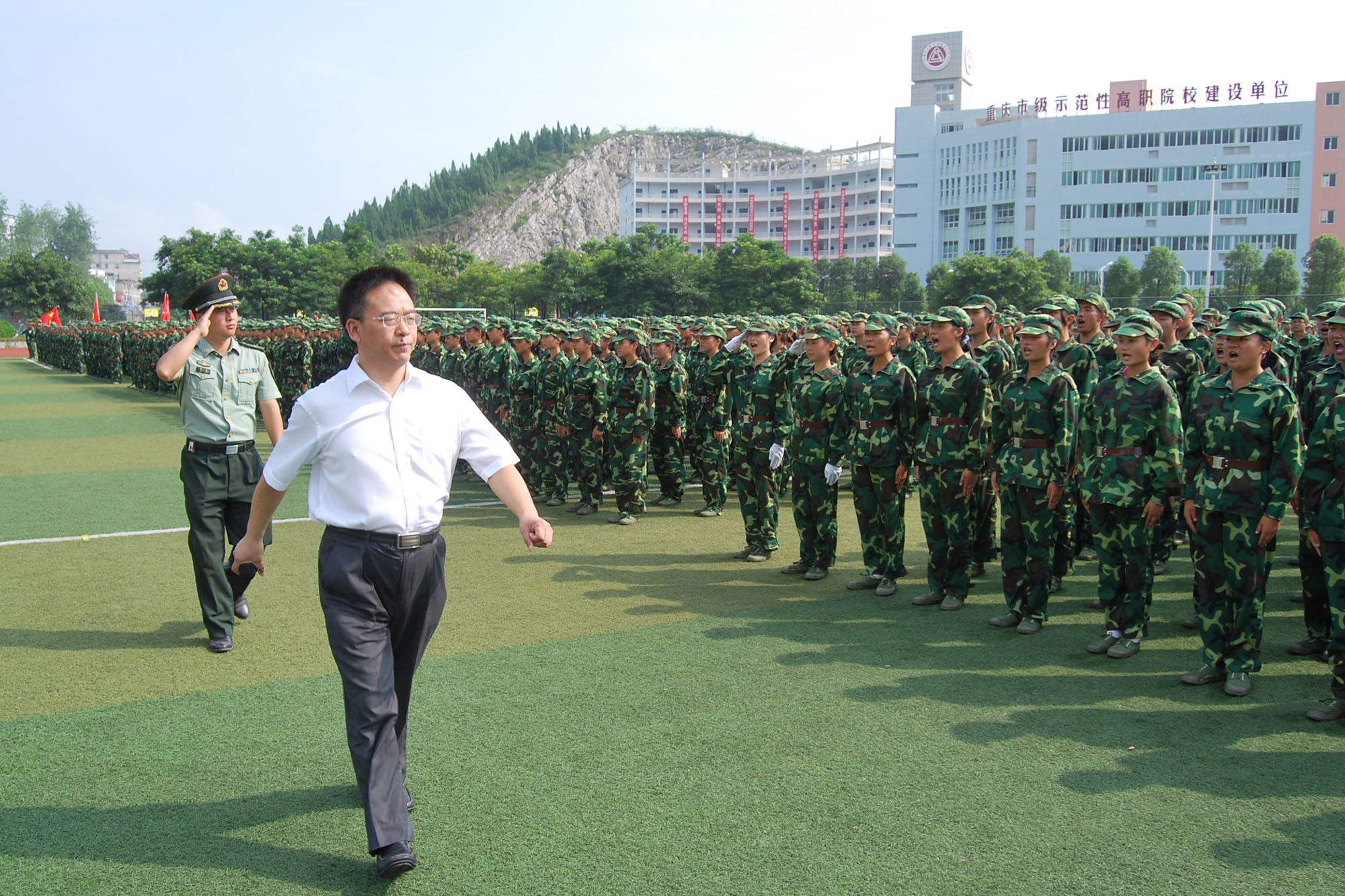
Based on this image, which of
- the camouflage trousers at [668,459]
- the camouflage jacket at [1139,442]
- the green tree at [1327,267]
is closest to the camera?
the camouflage jacket at [1139,442]

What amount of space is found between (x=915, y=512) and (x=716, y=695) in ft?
18.4

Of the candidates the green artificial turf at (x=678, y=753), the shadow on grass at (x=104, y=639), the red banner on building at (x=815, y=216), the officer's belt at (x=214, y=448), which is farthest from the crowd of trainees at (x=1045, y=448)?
the red banner on building at (x=815, y=216)

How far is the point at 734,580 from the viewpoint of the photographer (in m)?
7.68

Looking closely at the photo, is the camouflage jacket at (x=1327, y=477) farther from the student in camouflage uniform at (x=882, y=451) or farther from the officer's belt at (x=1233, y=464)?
the student in camouflage uniform at (x=882, y=451)

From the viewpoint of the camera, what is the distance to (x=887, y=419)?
23.3 feet

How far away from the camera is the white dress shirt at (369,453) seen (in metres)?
3.51

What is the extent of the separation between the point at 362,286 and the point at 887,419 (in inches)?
173

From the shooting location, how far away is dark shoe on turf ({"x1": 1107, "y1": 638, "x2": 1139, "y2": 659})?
5.80 m

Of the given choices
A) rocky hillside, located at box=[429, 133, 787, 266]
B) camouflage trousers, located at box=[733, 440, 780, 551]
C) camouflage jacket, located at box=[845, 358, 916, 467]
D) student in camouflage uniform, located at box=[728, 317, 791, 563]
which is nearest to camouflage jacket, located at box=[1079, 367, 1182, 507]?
camouflage jacket, located at box=[845, 358, 916, 467]

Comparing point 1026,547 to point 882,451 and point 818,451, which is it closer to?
point 882,451

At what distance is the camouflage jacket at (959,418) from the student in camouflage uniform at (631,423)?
3772mm

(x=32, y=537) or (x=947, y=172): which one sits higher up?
Answer: (x=947, y=172)

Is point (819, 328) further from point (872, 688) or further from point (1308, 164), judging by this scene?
point (1308, 164)

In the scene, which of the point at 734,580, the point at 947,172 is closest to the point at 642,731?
the point at 734,580
